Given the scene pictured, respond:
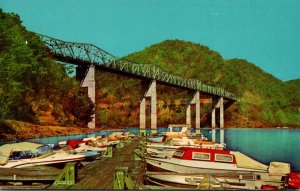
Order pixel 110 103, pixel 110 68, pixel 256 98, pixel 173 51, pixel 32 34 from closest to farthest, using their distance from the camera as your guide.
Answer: pixel 32 34 < pixel 256 98 < pixel 110 68 < pixel 173 51 < pixel 110 103

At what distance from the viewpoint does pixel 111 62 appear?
4220 inches

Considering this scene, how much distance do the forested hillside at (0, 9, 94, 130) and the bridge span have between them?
16.5 feet

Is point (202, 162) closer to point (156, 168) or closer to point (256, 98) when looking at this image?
point (156, 168)

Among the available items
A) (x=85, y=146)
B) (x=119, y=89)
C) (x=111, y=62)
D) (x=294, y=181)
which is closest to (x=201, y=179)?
(x=294, y=181)

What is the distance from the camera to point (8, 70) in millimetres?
51438

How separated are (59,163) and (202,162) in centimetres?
990

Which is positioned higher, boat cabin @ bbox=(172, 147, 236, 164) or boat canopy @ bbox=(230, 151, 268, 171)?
boat cabin @ bbox=(172, 147, 236, 164)

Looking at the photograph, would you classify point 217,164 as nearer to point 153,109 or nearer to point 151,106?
point 153,109

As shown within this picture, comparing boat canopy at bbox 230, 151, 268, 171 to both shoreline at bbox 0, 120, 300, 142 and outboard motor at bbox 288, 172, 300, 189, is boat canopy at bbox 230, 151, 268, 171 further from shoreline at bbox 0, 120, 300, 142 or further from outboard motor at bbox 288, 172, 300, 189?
shoreline at bbox 0, 120, 300, 142

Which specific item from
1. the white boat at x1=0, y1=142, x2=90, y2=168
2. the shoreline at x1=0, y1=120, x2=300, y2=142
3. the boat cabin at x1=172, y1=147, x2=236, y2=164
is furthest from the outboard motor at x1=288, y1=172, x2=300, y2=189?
the shoreline at x1=0, y1=120, x2=300, y2=142

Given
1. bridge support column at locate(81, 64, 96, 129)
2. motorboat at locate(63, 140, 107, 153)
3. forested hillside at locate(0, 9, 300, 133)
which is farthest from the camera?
bridge support column at locate(81, 64, 96, 129)

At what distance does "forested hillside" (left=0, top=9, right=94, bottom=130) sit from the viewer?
51875 mm

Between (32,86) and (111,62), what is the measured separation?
42452 mm

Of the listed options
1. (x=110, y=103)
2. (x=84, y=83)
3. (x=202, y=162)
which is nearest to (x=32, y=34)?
(x=84, y=83)
